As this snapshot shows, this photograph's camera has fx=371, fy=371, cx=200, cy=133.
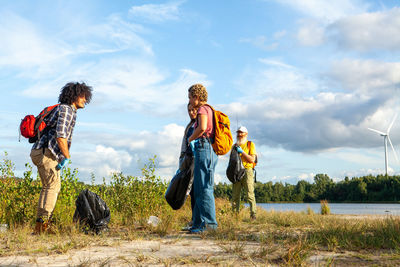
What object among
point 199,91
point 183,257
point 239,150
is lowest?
point 183,257

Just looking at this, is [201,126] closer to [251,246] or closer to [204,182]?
[204,182]

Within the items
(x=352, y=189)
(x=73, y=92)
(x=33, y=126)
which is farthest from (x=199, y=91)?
(x=352, y=189)

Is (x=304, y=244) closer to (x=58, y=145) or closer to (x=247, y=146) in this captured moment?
(x=58, y=145)

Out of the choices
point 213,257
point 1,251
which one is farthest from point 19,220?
point 213,257

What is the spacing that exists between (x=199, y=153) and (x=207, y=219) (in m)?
0.99

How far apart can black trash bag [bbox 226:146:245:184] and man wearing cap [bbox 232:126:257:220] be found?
114mm

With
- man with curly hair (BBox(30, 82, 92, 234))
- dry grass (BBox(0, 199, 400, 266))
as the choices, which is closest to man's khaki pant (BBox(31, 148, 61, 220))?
man with curly hair (BBox(30, 82, 92, 234))

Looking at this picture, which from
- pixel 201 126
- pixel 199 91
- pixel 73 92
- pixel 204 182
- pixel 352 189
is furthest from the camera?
pixel 352 189

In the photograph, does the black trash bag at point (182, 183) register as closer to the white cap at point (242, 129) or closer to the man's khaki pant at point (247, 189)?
the man's khaki pant at point (247, 189)

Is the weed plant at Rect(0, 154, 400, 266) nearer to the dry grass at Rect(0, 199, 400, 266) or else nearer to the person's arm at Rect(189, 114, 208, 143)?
the dry grass at Rect(0, 199, 400, 266)

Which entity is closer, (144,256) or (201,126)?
(144,256)

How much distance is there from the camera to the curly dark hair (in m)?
6.02

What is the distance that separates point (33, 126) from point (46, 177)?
82 centimetres

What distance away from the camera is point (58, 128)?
222 inches
